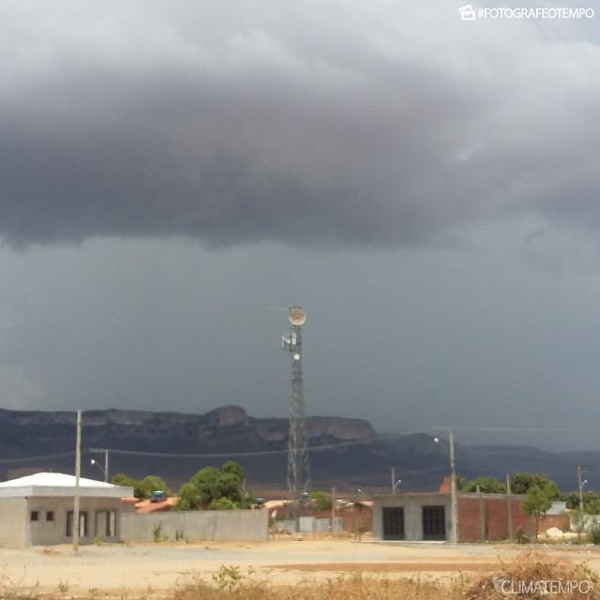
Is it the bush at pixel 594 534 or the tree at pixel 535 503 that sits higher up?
the tree at pixel 535 503

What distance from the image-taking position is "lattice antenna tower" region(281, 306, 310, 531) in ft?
328

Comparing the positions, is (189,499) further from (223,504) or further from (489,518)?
(489,518)

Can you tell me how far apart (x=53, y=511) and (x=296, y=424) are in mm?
35974

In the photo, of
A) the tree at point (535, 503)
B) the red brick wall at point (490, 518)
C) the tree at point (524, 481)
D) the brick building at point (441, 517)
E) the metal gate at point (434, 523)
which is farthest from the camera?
the tree at point (524, 481)

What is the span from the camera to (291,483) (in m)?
105

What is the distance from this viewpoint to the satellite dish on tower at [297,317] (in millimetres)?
105375

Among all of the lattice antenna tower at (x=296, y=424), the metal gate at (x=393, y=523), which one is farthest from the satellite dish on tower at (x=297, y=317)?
the metal gate at (x=393, y=523)

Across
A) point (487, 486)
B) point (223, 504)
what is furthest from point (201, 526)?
point (487, 486)

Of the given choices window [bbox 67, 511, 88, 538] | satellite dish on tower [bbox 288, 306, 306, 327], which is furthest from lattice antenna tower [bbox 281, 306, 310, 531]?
window [bbox 67, 511, 88, 538]

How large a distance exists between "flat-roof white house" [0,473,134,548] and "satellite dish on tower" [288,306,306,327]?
118ft

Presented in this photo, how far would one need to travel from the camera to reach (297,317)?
4171 inches

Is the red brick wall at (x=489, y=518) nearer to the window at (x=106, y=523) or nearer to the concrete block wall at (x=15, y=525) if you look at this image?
the window at (x=106, y=523)

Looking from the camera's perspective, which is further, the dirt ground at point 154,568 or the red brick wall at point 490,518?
the red brick wall at point 490,518

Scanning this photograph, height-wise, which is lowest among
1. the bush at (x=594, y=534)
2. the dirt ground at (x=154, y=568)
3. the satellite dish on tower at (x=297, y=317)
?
the bush at (x=594, y=534)
